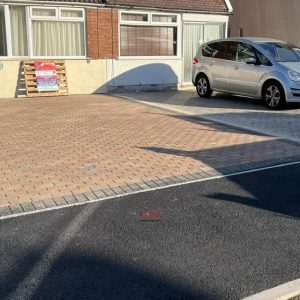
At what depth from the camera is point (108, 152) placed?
7719 mm

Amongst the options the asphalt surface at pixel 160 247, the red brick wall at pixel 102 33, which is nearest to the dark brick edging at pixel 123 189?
the asphalt surface at pixel 160 247

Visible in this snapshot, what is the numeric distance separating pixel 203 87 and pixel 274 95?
314 centimetres

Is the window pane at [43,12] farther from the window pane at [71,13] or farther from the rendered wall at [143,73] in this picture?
the rendered wall at [143,73]

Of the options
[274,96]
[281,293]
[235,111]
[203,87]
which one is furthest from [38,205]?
[203,87]

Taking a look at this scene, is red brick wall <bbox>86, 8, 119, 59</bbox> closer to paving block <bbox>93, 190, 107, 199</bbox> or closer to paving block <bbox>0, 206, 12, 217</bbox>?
paving block <bbox>93, 190, 107, 199</bbox>

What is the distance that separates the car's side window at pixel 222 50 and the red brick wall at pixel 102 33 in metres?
3.10

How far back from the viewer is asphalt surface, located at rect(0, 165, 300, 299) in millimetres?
3559

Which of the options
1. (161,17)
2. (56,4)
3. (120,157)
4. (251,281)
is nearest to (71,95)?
(56,4)

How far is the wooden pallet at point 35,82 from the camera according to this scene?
47.8 feet

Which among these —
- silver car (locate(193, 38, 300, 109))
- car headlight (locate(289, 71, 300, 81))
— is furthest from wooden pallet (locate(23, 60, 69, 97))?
car headlight (locate(289, 71, 300, 81))

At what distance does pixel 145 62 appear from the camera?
54.1 ft

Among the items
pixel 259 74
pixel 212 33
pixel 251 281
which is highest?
pixel 212 33

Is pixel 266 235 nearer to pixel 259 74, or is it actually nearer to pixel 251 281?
pixel 251 281

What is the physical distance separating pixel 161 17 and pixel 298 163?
1092 centimetres
